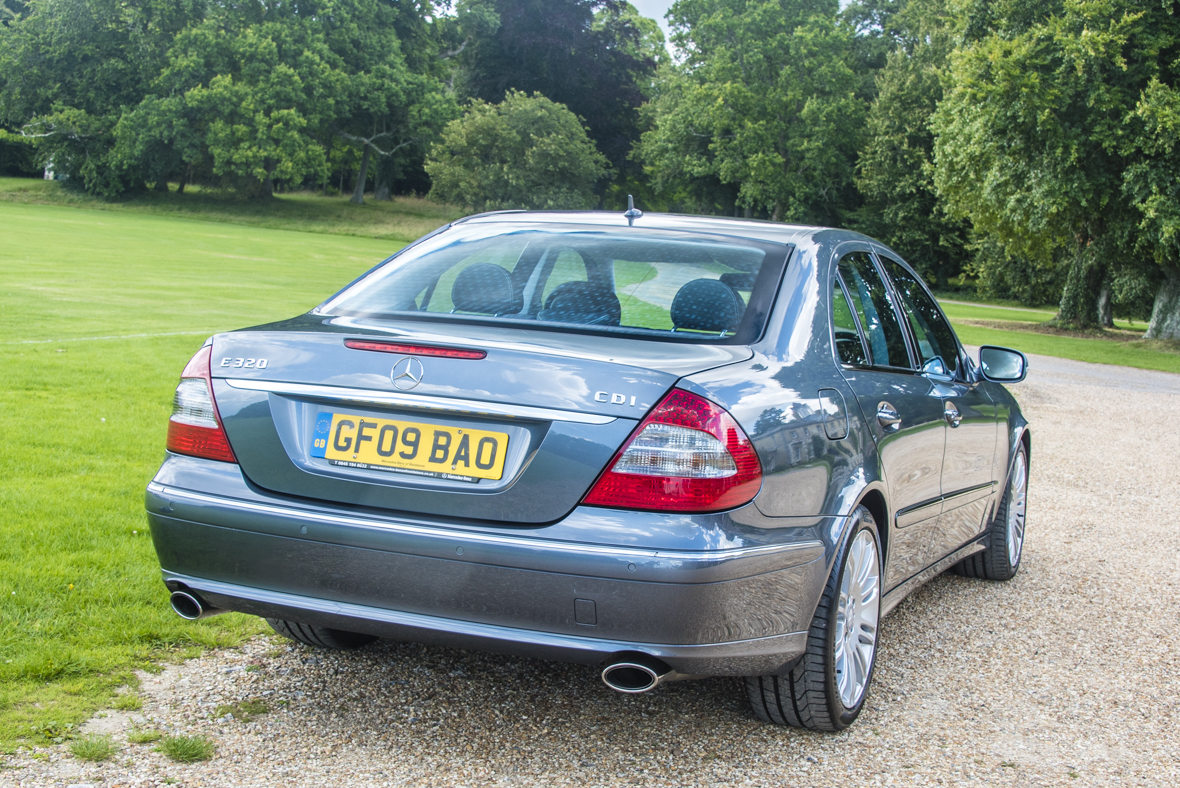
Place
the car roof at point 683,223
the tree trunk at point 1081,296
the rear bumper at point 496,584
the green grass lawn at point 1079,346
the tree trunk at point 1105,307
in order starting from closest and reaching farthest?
1. the rear bumper at point 496,584
2. the car roof at point 683,223
3. the green grass lawn at point 1079,346
4. the tree trunk at point 1081,296
5. the tree trunk at point 1105,307

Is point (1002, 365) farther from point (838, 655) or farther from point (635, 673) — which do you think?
point (635, 673)

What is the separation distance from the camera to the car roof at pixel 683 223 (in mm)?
3891

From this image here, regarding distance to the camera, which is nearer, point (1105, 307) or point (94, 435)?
point (94, 435)

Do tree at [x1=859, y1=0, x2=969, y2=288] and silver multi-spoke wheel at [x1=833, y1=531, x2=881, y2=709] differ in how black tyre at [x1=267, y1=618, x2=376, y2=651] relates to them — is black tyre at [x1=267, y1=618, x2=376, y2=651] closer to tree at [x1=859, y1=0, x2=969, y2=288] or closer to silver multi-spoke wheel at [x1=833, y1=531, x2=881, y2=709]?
silver multi-spoke wheel at [x1=833, y1=531, x2=881, y2=709]

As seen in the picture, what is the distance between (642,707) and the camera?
371cm

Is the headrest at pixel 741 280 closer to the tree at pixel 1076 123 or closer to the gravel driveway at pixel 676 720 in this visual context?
the gravel driveway at pixel 676 720

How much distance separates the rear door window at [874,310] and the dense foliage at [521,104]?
4016 cm

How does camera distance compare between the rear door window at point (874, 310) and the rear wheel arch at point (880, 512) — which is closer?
the rear wheel arch at point (880, 512)

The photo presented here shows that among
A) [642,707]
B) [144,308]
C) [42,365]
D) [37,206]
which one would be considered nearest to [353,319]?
[642,707]

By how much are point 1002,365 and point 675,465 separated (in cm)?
281

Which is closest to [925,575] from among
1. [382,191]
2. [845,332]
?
[845,332]

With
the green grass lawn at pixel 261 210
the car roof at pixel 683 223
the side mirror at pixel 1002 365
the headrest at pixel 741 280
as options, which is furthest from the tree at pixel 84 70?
the headrest at pixel 741 280

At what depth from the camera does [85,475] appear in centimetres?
→ 639

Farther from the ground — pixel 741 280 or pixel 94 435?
pixel 741 280
